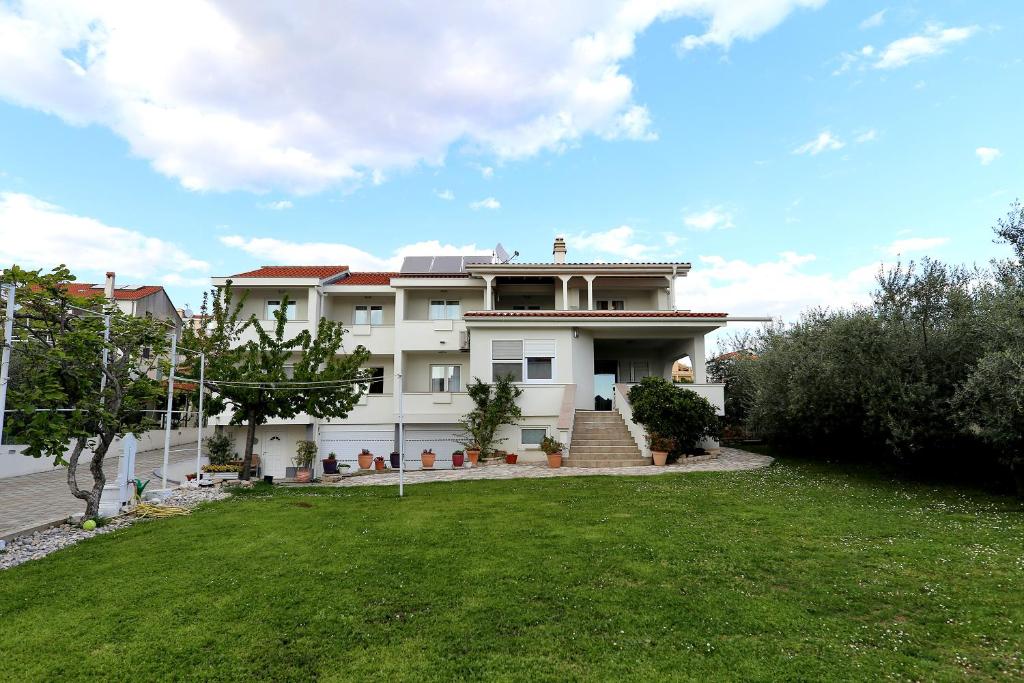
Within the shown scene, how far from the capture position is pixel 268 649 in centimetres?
454

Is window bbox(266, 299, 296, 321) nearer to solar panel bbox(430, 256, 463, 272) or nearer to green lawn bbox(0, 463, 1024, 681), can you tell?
solar panel bbox(430, 256, 463, 272)

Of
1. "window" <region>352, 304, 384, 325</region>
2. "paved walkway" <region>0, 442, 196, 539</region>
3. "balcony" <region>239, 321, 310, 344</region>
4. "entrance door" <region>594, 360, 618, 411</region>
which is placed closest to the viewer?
"paved walkway" <region>0, 442, 196, 539</region>

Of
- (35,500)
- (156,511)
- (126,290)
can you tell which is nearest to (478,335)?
(156,511)

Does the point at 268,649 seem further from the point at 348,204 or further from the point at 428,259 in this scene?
the point at 428,259

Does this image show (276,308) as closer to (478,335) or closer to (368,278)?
(368,278)

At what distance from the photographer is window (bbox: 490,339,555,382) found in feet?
64.6

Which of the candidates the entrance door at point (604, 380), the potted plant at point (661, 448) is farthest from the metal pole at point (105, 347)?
the entrance door at point (604, 380)

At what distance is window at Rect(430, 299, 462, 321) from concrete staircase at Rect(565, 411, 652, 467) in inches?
363

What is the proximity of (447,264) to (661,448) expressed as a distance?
16.2 meters

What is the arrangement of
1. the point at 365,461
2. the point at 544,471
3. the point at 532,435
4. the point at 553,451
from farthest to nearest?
1. the point at 365,461
2. the point at 532,435
3. the point at 553,451
4. the point at 544,471

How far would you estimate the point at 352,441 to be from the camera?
23.3 metres

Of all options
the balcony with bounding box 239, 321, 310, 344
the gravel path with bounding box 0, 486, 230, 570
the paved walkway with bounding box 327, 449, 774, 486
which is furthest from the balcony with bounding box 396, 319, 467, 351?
the gravel path with bounding box 0, 486, 230, 570

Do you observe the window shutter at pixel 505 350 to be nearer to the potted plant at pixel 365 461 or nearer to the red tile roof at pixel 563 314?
the red tile roof at pixel 563 314

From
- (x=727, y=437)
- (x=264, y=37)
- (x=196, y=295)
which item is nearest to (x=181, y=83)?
(x=264, y=37)
